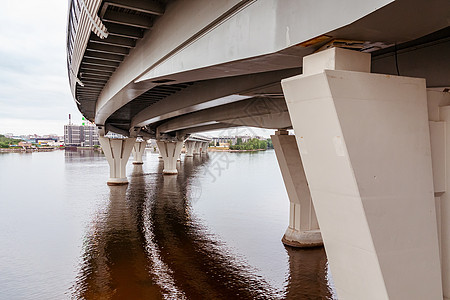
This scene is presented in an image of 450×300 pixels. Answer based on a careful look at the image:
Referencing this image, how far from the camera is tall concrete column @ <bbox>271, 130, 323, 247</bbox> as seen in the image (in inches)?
550

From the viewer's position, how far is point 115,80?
11.9 meters

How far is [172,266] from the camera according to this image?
458 inches

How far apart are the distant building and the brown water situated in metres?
147

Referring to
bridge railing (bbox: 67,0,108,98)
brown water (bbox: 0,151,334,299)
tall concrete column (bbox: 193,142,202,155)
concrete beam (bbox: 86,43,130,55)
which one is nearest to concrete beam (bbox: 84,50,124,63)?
bridge railing (bbox: 67,0,108,98)

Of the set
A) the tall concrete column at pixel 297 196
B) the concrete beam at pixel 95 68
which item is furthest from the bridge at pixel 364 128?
the tall concrete column at pixel 297 196

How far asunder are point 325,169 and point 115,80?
31.9 ft

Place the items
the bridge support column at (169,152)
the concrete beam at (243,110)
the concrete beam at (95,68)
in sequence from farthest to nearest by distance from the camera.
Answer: the bridge support column at (169,152) < the concrete beam at (243,110) < the concrete beam at (95,68)

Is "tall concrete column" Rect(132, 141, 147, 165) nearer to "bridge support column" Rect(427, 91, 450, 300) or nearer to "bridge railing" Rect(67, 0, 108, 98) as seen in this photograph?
"bridge railing" Rect(67, 0, 108, 98)

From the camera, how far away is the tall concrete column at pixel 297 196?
14.0m

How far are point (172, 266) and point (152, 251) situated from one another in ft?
6.28

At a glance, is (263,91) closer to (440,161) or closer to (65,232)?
(440,161)

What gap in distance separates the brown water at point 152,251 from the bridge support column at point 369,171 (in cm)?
635

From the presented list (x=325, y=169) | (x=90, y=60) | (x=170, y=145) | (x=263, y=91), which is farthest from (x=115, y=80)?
(x=170, y=145)

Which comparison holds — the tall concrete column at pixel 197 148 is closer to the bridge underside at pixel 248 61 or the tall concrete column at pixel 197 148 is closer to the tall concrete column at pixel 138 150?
the tall concrete column at pixel 138 150
